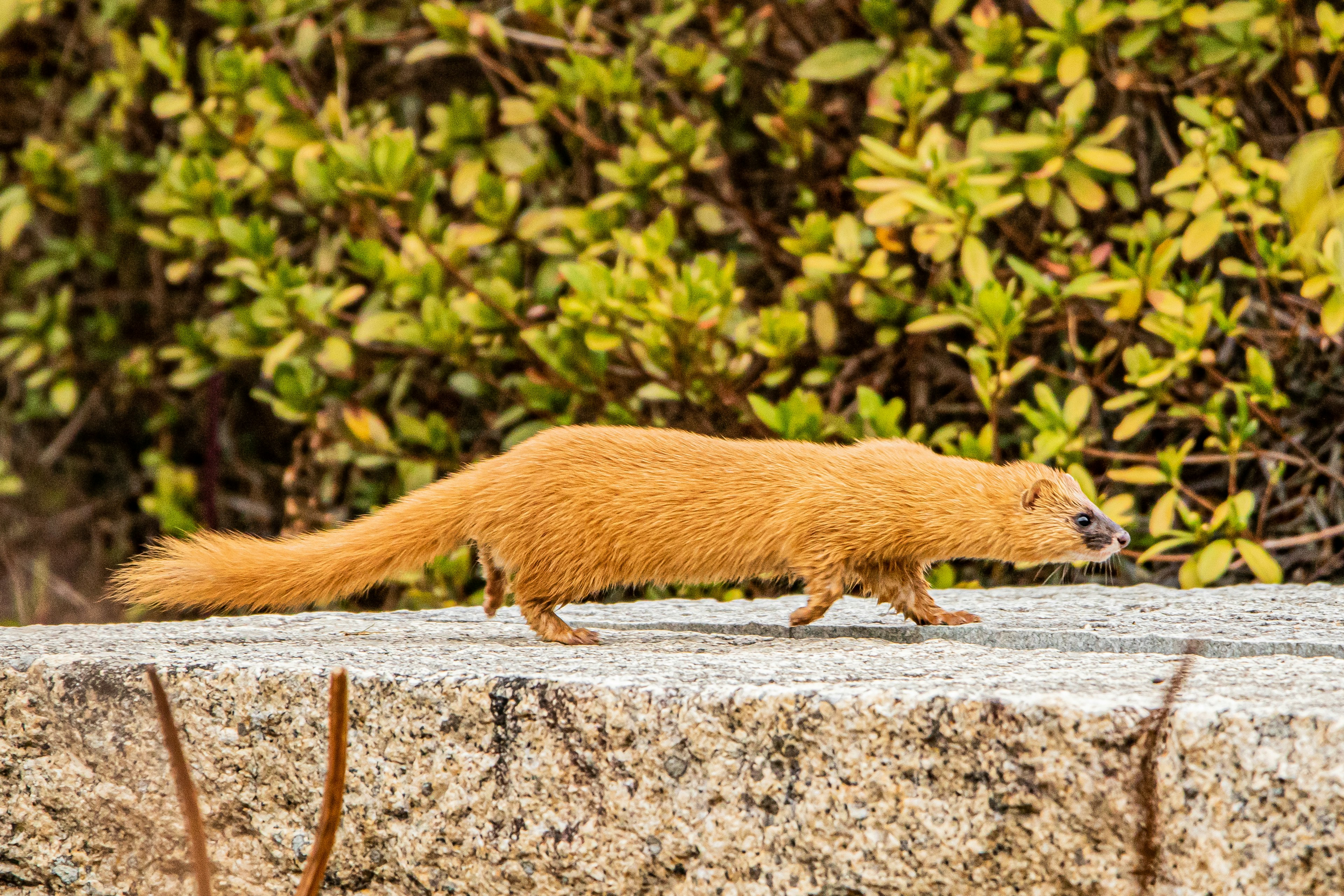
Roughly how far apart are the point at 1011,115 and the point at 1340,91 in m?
0.83

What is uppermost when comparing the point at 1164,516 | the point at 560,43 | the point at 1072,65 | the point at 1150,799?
the point at 560,43

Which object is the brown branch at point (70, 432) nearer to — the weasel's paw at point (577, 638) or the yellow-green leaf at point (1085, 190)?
the weasel's paw at point (577, 638)

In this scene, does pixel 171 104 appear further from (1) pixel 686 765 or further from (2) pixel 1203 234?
(1) pixel 686 765

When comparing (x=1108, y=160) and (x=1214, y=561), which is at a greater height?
(x=1108, y=160)

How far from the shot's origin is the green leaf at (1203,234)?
10.2ft

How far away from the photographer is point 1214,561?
2.92m

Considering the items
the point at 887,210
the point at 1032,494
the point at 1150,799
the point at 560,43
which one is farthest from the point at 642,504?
the point at 560,43

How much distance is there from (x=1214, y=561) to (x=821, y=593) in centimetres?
117

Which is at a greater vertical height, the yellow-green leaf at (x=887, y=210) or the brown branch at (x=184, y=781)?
the yellow-green leaf at (x=887, y=210)

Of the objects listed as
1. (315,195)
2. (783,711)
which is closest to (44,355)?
(315,195)

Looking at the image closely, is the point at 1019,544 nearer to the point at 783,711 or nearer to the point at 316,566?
the point at 783,711

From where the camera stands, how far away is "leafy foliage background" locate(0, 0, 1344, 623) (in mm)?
3141

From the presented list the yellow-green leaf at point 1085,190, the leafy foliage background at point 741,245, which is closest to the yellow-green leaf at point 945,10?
the leafy foliage background at point 741,245

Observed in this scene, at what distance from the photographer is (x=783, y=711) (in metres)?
1.64
